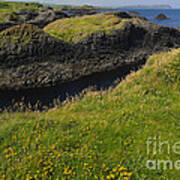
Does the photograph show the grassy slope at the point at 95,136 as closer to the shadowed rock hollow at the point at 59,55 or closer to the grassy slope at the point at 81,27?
the shadowed rock hollow at the point at 59,55

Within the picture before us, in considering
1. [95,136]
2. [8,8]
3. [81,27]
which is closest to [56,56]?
[81,27]

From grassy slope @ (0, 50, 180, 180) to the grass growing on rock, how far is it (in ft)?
64.2

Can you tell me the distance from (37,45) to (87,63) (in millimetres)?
7725

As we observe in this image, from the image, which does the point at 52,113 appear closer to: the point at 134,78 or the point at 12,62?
the point at 134,78

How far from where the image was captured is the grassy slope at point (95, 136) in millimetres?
7047

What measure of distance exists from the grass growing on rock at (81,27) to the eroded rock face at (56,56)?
4.54 feet

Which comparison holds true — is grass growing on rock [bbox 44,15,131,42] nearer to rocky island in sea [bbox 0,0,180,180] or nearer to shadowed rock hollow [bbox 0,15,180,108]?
shadowed rock hollow [bbox 0,15,180,108]

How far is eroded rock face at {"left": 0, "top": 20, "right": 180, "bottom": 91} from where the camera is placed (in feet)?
76.3

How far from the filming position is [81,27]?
32688 millimetres

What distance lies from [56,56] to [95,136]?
63.5ft

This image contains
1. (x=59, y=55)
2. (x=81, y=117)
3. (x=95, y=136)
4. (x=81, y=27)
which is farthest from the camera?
(x=81, y=27)

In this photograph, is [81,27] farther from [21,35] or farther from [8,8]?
[8,8]

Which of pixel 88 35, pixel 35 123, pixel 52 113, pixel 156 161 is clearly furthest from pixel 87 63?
pixel 156 161

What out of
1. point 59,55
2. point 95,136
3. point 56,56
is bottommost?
point 95,136
